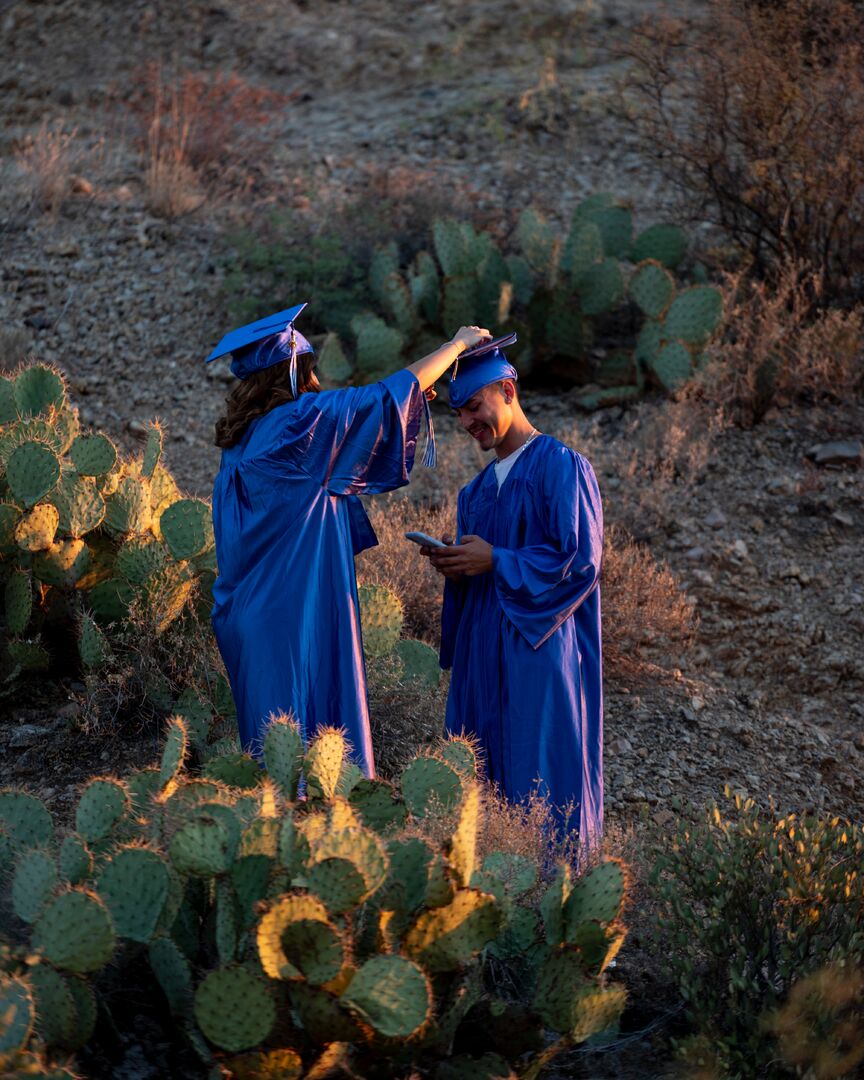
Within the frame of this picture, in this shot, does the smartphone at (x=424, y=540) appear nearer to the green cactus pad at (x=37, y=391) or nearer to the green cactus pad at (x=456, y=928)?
the green cactus pad at (x=456, y=928)

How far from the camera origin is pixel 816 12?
937 cm

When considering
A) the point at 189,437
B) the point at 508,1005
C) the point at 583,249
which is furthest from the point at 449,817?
the point at 583,249

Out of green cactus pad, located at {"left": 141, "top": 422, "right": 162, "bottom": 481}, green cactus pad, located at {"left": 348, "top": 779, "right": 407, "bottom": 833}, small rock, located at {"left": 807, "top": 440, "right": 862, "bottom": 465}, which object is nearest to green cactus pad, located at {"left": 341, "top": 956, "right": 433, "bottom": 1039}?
green cactus pad, located at {"left": 348, "top": 779, "right": 407, "bottom": 833}

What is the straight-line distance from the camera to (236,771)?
3.67 metres

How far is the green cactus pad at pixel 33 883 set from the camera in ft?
10.1

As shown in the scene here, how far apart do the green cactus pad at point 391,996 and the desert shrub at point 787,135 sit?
23.2ft

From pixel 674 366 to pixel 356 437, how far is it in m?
4.66

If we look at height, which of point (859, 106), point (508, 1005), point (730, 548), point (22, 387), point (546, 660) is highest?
point (859, 106)

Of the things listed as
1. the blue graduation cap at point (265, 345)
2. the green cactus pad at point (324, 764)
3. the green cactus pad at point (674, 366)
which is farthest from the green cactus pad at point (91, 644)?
the green cactus pad at point (674, 366)

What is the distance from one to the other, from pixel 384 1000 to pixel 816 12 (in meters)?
8.62

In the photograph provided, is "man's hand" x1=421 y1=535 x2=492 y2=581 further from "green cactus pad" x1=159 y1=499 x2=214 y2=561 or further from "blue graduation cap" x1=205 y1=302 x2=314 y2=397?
"green cactus pad" x1=159 y1=499 x2=214 y2=561

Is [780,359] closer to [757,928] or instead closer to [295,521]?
[295,521]

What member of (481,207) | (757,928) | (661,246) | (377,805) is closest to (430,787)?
(377,805)

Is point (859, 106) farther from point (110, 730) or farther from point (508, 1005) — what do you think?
point (508, 1005)
